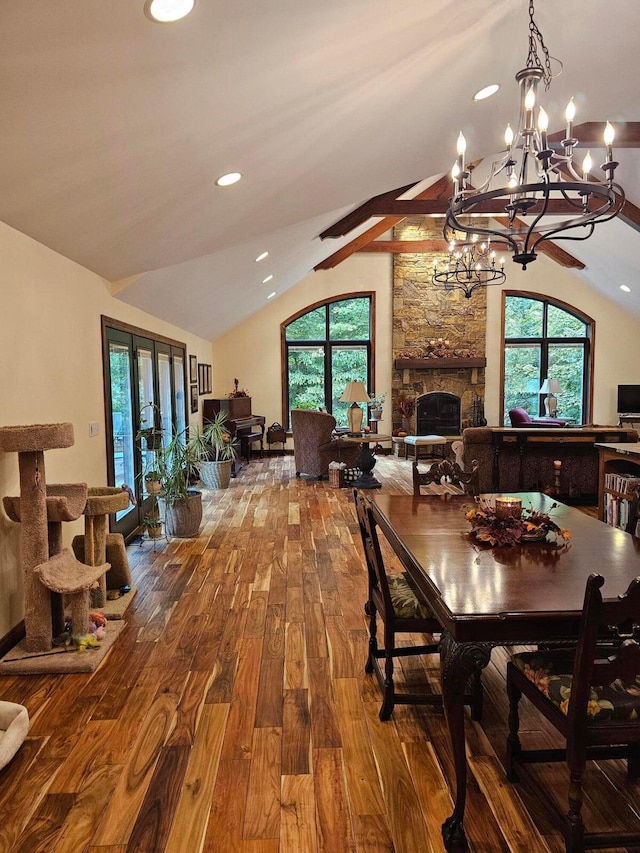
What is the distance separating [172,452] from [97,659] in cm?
255

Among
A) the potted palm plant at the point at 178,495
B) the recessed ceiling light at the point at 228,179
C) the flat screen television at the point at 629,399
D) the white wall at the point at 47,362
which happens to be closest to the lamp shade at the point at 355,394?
the potted palm plant at the point at 178,495

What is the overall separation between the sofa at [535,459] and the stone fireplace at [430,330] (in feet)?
14.8

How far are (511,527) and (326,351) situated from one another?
8.83 m

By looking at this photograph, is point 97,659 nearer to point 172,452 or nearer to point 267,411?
point 172,452

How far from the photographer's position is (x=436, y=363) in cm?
1065

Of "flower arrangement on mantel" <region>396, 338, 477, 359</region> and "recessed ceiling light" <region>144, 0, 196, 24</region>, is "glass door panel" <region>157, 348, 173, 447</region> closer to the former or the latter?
"recessed ceiling light" <region>144, 0, 196, 24</region>

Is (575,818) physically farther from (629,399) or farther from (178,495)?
(629,399)

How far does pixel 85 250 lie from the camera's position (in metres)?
3.62

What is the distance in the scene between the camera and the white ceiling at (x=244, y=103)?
1.85m

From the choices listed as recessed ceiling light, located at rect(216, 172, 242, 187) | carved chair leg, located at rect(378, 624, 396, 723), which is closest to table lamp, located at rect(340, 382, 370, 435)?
recessed ceiling light, located at rect(216, 172, 242, 187)

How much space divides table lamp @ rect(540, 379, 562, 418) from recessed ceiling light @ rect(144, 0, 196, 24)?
32.1ft

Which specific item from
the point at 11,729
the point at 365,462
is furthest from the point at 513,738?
the point at 365,462

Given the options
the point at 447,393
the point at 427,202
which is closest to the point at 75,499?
the point at 427,202

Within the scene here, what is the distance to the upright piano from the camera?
8.99 meters
